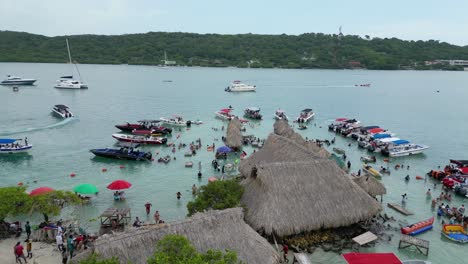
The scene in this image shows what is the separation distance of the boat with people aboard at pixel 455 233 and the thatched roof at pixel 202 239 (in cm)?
1364

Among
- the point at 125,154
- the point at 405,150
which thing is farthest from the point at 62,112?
the point at 405,150

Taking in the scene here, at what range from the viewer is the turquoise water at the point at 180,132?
96.7ft

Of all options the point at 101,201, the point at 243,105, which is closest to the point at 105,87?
the point at 243,105

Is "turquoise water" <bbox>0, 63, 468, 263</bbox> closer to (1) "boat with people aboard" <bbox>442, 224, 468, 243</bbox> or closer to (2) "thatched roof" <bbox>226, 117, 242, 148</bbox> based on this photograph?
(1) "boat with people aboard" <bbox>442, 224, 468, 243</bbox>

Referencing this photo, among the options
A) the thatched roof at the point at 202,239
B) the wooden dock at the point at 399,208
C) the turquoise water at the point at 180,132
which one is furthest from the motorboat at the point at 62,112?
the wooden dock at the point at 399,208

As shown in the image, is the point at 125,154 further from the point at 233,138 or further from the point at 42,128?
the point at 42,128

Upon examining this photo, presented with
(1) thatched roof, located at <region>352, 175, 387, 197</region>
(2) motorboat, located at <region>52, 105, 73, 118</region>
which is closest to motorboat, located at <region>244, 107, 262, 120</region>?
(2) motorboat, located at <region>52, 105, 73, 118</region>

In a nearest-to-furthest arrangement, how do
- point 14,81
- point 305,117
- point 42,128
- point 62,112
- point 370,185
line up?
point 370,185 < point 42,128 < point 62,112 < point 305,117 < point 14,81

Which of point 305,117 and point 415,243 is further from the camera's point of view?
point 305,117

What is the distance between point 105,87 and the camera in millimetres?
118250

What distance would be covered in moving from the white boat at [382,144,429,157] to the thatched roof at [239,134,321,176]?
21630mm

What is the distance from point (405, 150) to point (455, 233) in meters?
23.5

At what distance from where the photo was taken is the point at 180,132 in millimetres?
55719

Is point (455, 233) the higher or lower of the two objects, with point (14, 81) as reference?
lower
